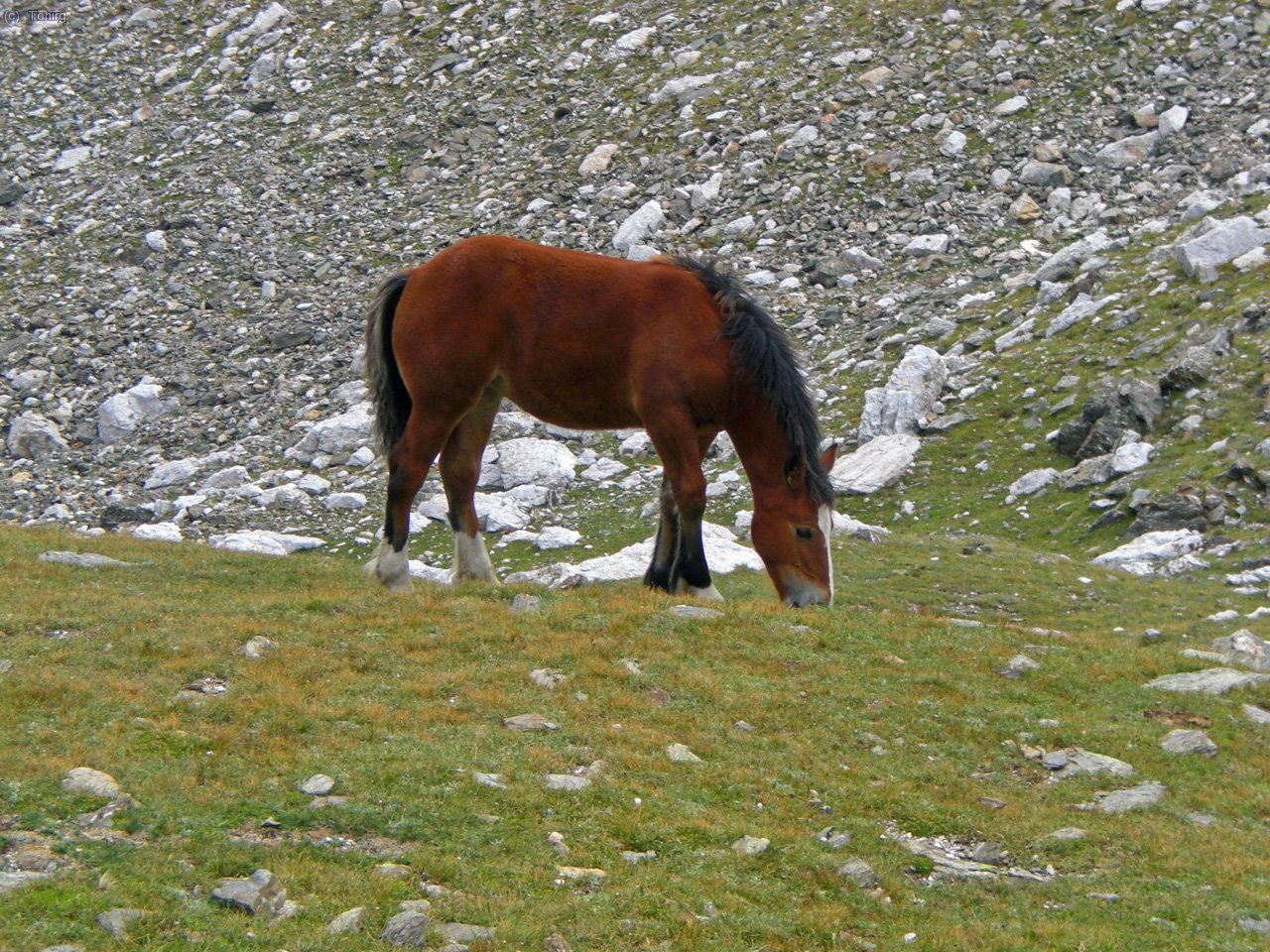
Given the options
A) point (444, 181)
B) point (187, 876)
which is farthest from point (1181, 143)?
point (187, 876)

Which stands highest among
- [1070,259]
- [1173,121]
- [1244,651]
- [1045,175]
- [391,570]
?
[391,570]

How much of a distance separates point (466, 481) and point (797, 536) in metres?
3.29

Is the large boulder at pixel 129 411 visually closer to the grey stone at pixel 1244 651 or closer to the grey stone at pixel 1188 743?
the grey stone at pixel 1244 651

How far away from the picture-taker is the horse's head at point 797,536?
40.9 feet

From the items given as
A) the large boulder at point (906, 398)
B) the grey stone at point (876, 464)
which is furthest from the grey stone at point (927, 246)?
the grey stone at point (876, 464)

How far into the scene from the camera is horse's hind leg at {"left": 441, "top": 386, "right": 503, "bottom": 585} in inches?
532

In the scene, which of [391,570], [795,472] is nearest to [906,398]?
[795,472]

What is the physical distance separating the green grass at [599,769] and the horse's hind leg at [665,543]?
20.6 inches

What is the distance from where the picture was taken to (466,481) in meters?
13.6

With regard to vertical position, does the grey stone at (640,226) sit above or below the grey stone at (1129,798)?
below

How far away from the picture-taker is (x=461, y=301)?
1283 cm

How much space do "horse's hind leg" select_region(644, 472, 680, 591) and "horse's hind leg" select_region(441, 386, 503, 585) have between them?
1.56 meters

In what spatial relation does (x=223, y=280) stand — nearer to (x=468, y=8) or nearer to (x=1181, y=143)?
(x=468, y=8)

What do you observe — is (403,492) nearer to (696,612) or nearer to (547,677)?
(696,612)
